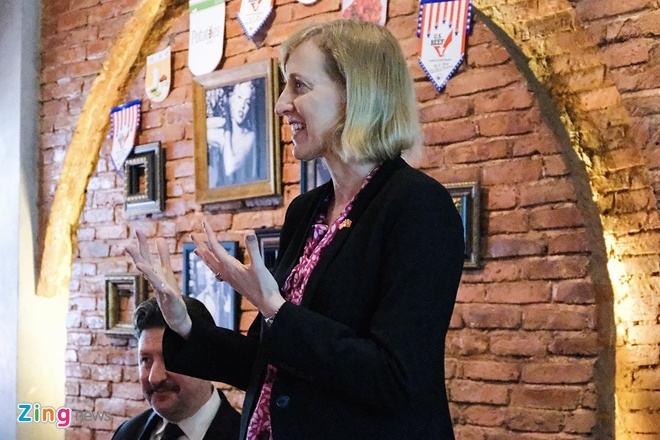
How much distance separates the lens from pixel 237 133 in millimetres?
3193

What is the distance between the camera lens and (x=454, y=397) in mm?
2504

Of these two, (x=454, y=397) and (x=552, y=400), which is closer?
(x=552, y=400)

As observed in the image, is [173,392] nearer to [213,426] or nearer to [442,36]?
[213,426]

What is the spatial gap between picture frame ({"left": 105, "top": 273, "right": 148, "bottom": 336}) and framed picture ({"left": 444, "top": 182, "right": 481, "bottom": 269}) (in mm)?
1680

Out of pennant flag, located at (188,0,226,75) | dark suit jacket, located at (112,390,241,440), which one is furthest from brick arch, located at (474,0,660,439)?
pennant flag, located at (188,0,226,75)

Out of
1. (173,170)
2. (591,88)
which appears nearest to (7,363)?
(173,170)

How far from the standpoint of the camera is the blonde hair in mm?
1328

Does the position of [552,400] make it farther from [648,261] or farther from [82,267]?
[82,267]

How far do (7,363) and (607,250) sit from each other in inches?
115

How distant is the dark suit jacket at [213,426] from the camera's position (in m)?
2.22

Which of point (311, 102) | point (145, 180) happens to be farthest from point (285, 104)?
point (145, 180)

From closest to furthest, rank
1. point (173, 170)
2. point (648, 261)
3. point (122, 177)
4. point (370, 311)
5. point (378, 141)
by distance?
point (370, 311) < point (378, 141) < point (648, 261) < point (173, 170) < point (122, 177)

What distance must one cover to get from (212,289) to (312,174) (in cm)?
67

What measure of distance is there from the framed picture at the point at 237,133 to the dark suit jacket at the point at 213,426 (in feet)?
3.21
